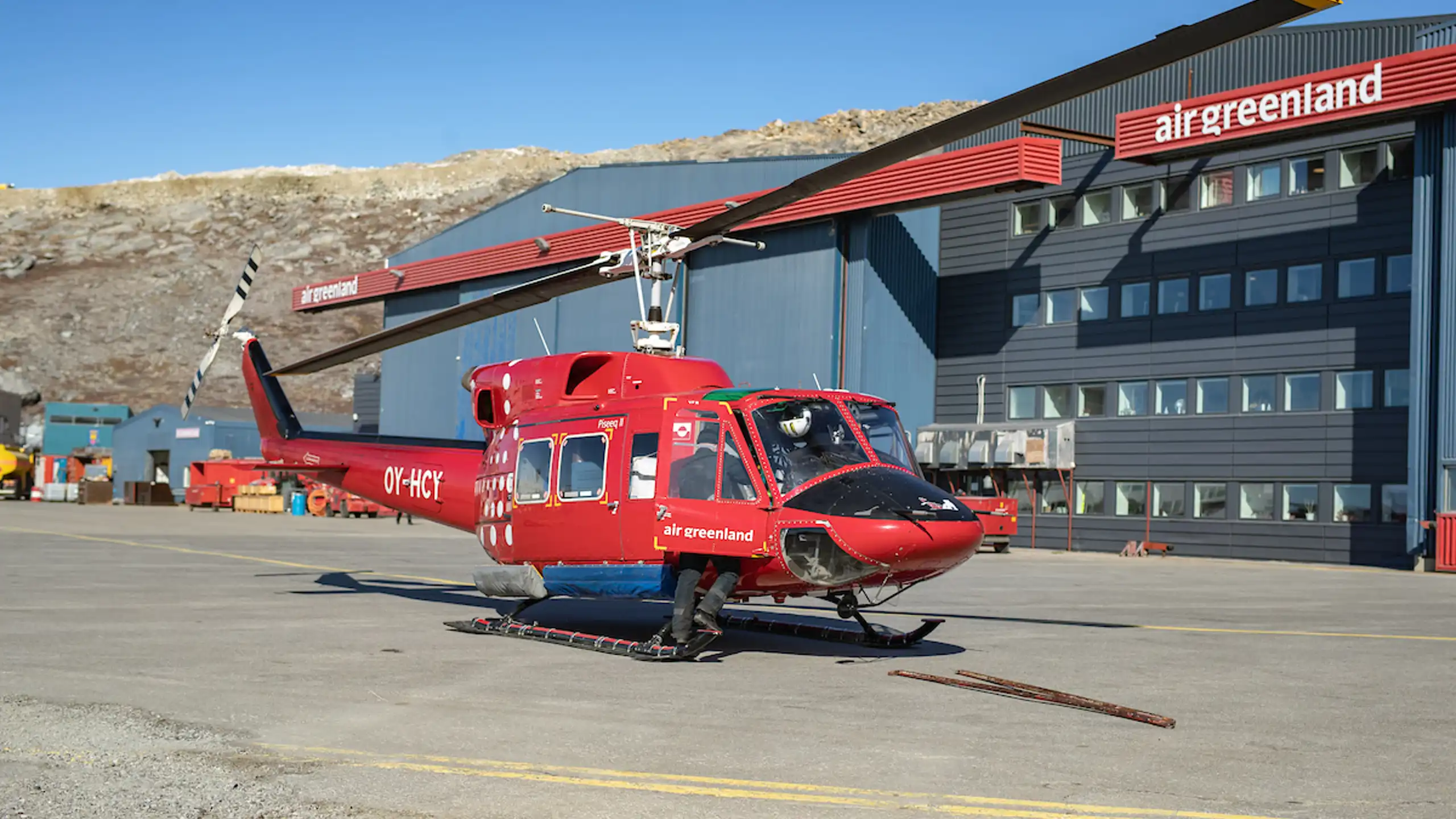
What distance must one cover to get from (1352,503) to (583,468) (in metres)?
26.8

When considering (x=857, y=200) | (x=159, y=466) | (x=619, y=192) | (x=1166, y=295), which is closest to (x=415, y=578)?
(x=857, y=200)

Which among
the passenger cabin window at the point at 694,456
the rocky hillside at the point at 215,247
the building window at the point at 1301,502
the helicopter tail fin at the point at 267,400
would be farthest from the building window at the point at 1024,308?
the rocky hillside at the point at 215,247

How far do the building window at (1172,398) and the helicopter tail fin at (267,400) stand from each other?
25897mm

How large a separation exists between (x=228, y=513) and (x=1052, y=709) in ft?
168

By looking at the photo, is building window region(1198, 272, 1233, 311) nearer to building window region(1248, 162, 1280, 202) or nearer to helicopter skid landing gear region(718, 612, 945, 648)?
building window region(1248, 162, 1280, 202)

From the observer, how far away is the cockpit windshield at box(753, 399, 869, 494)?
11.4 metres

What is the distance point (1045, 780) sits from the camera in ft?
22.3

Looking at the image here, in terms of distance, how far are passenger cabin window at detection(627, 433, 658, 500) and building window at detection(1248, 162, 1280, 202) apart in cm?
2796

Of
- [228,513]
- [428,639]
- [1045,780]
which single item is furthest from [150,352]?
[1045,780]

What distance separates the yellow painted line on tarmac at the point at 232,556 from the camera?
814 inches

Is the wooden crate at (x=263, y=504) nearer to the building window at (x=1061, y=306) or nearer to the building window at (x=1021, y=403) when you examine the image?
the building window at (x=1021, y=403)

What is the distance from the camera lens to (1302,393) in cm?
3419

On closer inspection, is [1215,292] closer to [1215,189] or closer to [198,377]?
[1215,189]

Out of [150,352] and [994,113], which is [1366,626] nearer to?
[994,113]
